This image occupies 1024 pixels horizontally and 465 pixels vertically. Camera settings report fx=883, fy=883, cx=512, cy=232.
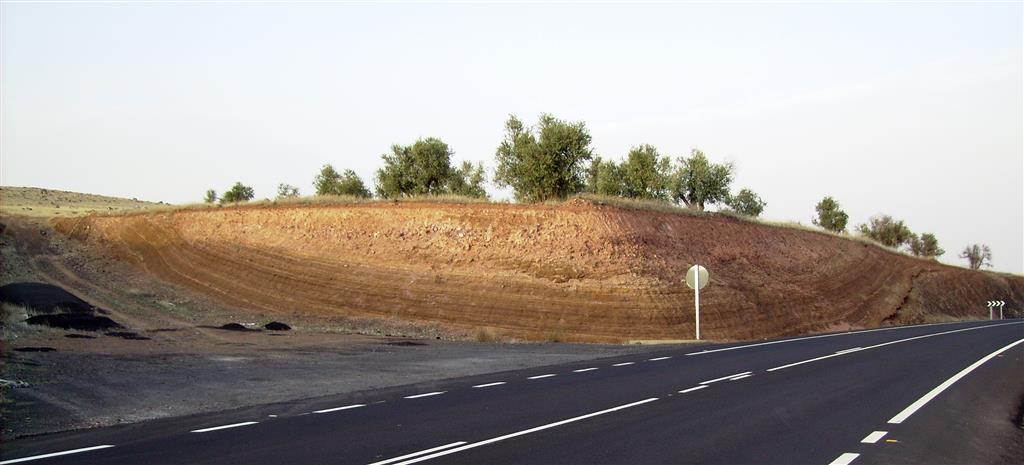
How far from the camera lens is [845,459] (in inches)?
384

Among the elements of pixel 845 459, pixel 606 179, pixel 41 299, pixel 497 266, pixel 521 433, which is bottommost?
pixel 521 433

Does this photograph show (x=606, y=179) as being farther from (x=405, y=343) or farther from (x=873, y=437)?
(x=873, y=437)

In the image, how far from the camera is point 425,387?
1788 centimetres

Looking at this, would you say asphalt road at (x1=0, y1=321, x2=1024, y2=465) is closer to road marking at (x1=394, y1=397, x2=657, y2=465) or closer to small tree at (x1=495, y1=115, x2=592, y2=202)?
road marking at (x1=394, y1=397, x2=657, y2=465)

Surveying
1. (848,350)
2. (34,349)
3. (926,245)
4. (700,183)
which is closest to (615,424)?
(34,349)

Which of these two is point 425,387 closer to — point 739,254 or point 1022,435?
point 1022,435

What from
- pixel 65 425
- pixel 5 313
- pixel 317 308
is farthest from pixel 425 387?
pixel 317 308

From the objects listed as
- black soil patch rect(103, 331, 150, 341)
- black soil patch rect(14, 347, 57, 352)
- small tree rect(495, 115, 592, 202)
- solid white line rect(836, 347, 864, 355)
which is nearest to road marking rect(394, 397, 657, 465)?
solid white line rect(836, 347, 864, 355)

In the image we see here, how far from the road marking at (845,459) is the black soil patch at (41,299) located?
28694 mm

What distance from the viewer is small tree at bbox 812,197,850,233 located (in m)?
120

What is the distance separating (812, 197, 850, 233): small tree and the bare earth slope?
208 ft

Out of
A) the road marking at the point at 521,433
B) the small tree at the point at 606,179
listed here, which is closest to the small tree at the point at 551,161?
the small tree at the point at 606,179

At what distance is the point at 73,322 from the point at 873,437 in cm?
2536

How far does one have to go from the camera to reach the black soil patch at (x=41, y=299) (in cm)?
3128
